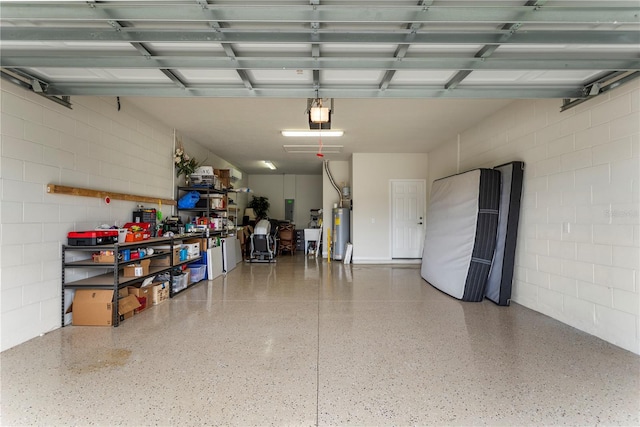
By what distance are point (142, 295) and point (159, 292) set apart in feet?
1.19

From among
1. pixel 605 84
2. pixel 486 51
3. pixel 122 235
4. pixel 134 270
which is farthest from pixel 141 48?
pixel 605 84

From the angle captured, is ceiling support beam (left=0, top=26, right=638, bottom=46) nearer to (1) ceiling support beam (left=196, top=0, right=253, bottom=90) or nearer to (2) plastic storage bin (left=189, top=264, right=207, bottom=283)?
(1) ceiling support beam (left=196, top=0, right=253, bottom=90)

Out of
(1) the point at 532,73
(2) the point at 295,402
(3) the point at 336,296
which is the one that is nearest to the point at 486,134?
(1) the point at 532,73

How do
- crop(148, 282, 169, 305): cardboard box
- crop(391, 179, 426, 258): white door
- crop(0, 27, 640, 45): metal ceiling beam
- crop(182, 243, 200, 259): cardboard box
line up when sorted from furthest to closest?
crop(391, 179, 426, 258): white door < crop(182, 243, 200, 259): cardboard box < crop(148, 282, 169, 305): cardboard box < crop(0, 27, 640, 45): metal ceiling beam

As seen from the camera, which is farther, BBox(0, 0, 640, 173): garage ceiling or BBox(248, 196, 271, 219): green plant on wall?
BBox(248, 196, 271, 219): green plant on wall

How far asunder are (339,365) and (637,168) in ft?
9.97

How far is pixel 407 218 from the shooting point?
7348mm

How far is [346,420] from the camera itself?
1696 millimetres

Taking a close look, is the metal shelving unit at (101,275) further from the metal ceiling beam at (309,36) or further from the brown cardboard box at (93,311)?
the metal ceiling beam at (309,36)

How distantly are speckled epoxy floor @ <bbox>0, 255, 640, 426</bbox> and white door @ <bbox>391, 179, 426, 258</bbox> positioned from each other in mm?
3604

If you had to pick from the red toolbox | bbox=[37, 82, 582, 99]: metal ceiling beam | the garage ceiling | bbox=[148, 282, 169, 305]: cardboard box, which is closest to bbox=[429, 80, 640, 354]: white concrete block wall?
the garage ceiling

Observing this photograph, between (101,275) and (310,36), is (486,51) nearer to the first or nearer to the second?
(310,36)

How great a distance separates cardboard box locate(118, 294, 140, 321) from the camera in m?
3.27

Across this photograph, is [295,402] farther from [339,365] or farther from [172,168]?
[172,168]
